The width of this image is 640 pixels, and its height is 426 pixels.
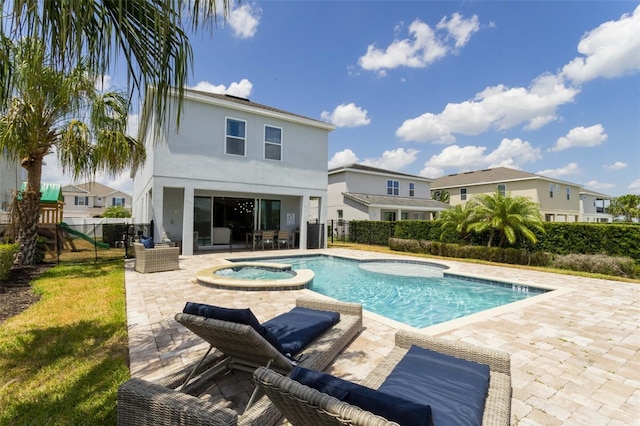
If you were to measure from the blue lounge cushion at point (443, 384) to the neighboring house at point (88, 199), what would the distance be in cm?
4416

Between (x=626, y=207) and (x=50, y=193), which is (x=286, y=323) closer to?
(x=50, y=193)

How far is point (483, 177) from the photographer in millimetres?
34406

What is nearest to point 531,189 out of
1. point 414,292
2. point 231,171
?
point 414,292

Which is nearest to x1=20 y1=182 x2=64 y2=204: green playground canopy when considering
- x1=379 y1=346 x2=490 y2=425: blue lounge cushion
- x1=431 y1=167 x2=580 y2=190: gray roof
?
x1=379 y1=346 x2=490 y2=425: blue lounge cushion

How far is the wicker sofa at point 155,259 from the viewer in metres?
9.30

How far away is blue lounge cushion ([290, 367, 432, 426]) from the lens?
55.6 inches

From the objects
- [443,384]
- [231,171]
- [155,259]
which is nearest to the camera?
[443,384]

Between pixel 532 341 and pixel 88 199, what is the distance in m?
60.5

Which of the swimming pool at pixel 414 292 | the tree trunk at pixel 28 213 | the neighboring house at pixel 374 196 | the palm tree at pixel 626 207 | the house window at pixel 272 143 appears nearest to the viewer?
the swimming pool at pixel 414 292

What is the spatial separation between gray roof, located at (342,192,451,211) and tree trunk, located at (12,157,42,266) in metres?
20.3

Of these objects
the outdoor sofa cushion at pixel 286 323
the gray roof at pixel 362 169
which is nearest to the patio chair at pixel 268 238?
the outdoor sofa cushion at pixel 286 323

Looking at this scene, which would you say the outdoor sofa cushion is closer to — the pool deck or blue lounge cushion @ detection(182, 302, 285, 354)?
blue lounge cushion @ detection(182, 302, 285, 354)

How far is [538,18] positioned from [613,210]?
49.9 metres

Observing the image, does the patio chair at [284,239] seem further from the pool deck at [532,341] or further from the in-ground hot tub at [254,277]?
the pool deck at [532,341]
